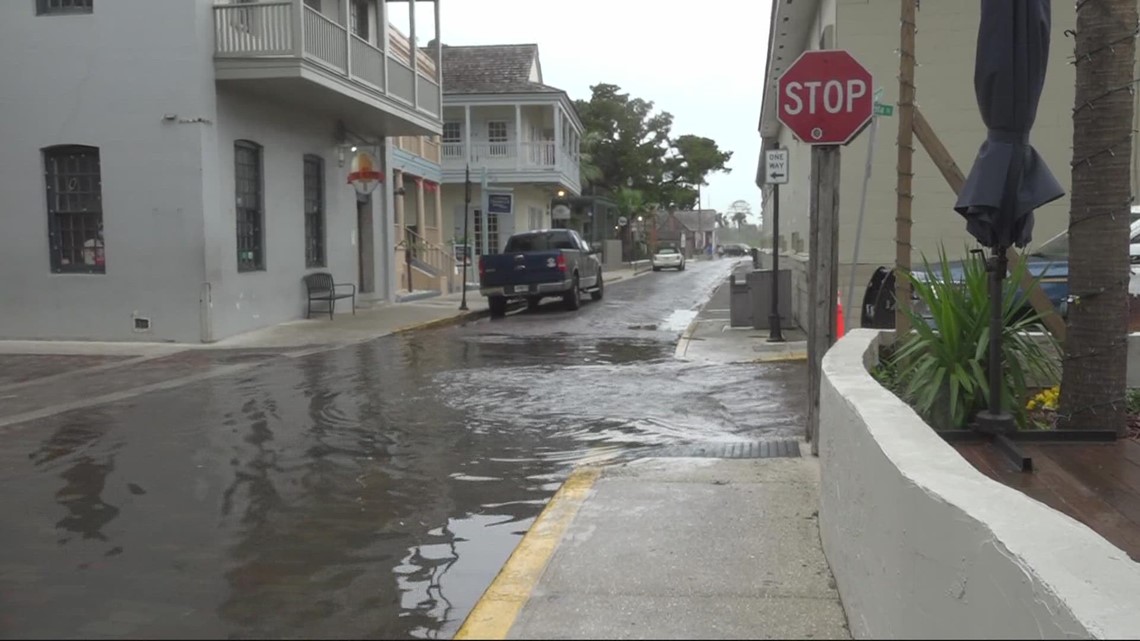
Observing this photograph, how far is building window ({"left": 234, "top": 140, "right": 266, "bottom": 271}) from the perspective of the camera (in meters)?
16.3

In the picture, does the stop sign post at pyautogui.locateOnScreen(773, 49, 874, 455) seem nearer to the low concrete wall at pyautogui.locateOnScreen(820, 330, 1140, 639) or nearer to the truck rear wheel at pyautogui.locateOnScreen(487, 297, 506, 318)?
the low concrete wall at pyautogui.locateOnScreen(820, 330, 1140, 639)

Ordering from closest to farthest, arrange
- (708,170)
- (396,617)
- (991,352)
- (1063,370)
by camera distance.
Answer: (396,617) < (991,352) < (1063,370) < (708,170)

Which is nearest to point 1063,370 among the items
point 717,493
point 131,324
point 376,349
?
point 717,493

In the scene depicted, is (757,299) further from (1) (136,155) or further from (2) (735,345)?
(1) (136,155)

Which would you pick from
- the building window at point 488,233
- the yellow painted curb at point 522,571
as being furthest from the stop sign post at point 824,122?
the building window at point 488,233

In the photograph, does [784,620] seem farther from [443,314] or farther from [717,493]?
[443,314]

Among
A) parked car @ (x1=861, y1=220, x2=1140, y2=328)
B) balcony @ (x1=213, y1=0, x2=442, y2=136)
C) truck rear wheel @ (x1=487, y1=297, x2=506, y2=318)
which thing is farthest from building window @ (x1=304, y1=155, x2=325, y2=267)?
parked car @ (x1=861, y1=220, x2=1140, y2=328)

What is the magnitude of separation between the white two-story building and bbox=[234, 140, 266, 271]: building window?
15906mm

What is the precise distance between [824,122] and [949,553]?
453cm

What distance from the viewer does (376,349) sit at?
14.6 metres

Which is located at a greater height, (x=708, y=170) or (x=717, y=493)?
(x=708, y=170)

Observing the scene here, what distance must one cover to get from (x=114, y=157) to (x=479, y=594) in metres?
13.0

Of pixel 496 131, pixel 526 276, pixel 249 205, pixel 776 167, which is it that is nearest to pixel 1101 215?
pixel 776 167

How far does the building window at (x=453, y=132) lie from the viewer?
35656 millimetres
